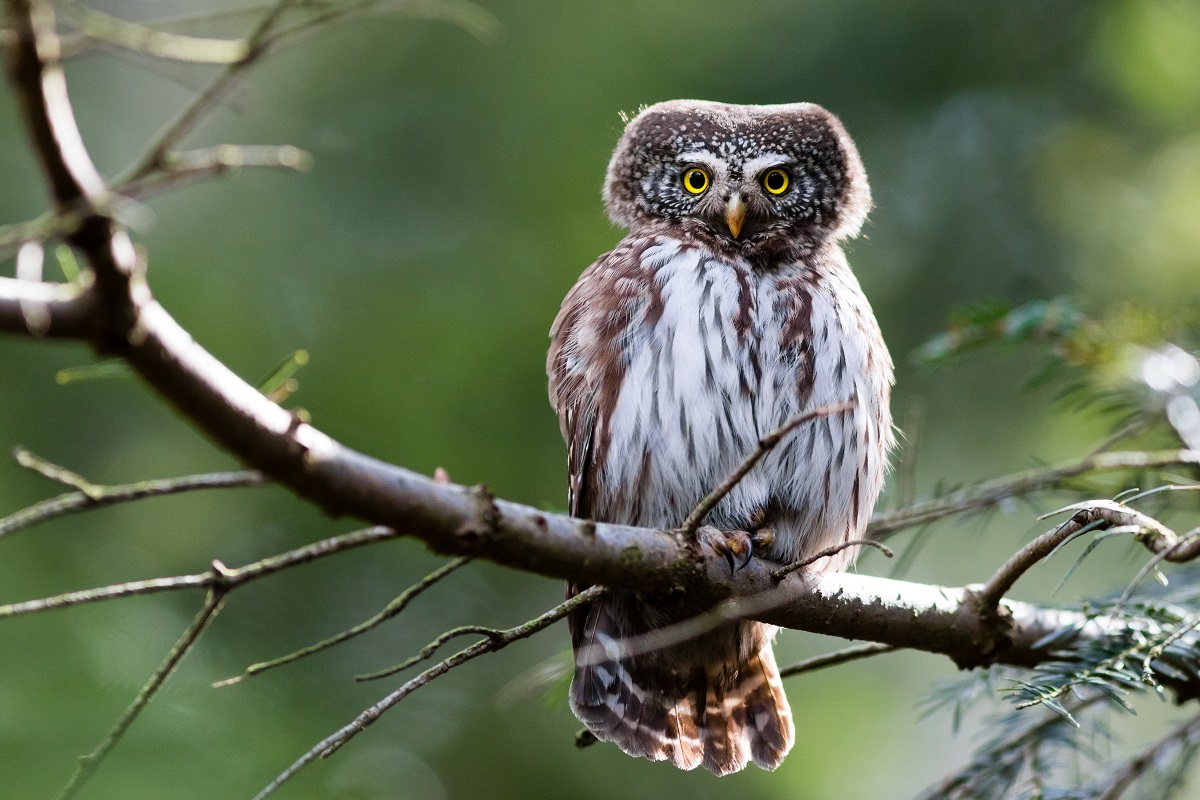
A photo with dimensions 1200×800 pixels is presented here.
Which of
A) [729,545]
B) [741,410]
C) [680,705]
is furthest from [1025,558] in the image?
[680,705]

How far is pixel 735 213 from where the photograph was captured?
3682 millimetres

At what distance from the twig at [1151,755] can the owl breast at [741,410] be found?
0.97m

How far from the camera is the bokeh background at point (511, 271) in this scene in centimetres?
447

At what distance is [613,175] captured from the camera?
14.2 ft

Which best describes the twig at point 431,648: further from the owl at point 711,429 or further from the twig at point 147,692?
the owl at point 711,429

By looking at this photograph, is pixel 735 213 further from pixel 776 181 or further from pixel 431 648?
pixel 431 648

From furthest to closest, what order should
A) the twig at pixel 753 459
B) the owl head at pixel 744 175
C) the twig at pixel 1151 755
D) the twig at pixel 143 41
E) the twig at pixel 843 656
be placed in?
the owl head at pixel 744 175 → the twig at pixel 843 656 → the twig at pixel 1151 755 → the twig at pixel 753 459 → the twig at pixel 143 41

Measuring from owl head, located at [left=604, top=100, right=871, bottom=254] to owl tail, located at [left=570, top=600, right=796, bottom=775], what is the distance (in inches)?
51.7

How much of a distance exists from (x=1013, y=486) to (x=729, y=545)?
41.9 inches

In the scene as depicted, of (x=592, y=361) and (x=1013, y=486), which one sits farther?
(x=592, y=361)

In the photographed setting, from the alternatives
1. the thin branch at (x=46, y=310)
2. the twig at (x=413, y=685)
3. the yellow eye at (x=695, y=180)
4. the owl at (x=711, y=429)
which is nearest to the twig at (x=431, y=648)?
the twig at (x=413, y=685)

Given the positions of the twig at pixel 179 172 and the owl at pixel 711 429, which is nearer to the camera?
the twig at pixel 179 172

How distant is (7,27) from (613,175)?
3197 millimetres

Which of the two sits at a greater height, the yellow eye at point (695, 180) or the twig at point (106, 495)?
the yellow eye at point (695, 180)
